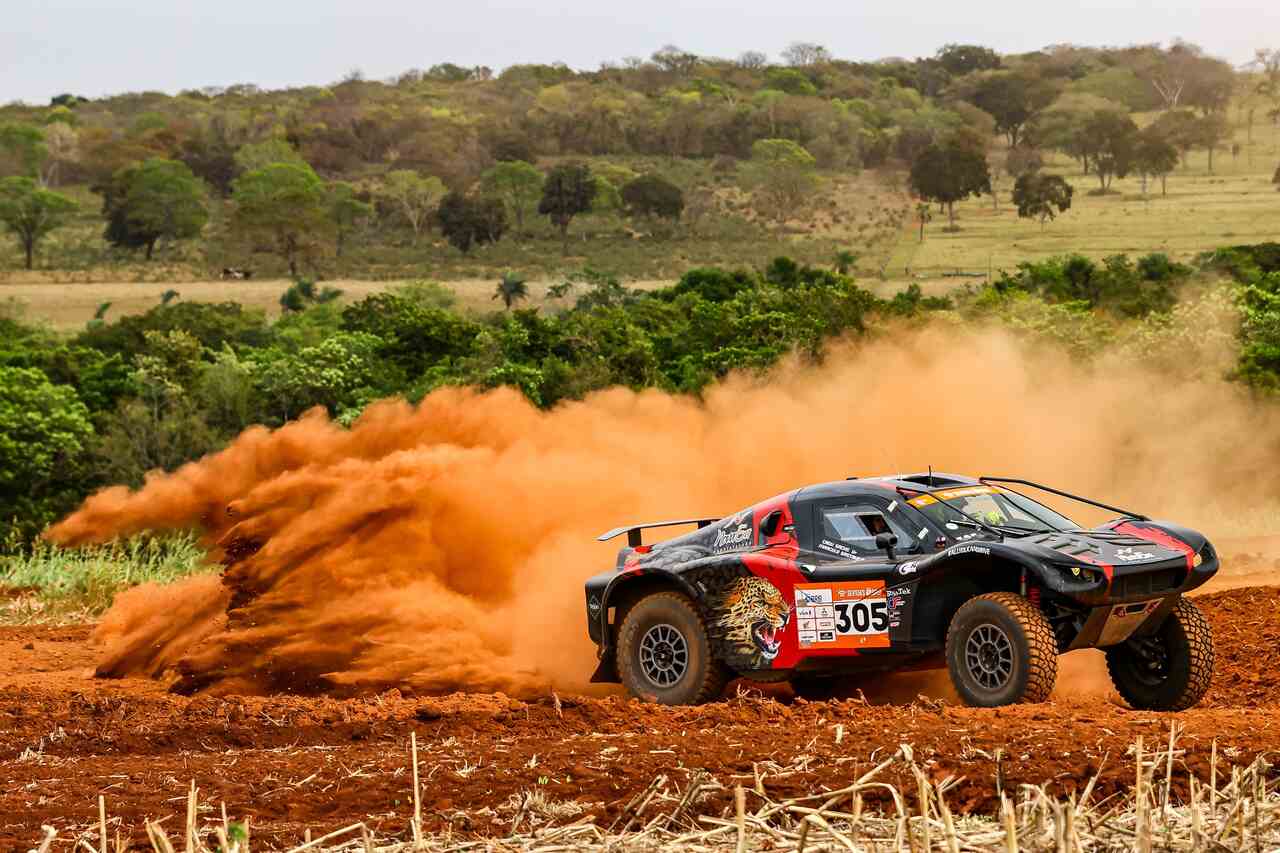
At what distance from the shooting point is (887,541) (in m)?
13.2

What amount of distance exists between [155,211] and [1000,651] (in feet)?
379

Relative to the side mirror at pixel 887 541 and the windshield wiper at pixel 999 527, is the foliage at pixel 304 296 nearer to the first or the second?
the side mirror at pixel 887 541

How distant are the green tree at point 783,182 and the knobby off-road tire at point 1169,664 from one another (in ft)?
356

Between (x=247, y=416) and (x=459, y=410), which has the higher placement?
(x=459, y=410)

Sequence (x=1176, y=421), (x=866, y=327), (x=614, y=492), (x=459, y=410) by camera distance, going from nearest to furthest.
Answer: (x=614, y=492) < (x=459, y=410) < (x=1176, y=421) < (x=866, y=327)

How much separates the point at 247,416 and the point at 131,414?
3.40 m

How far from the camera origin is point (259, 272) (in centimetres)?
11431

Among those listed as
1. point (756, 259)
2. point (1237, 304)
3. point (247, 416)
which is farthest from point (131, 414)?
point (756, 259)

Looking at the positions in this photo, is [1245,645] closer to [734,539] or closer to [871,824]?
[734,539]

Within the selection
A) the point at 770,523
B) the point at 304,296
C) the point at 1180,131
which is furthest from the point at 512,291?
the point at 770,523

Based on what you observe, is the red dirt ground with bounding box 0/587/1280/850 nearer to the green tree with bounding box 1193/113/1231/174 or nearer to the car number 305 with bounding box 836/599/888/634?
the car number 305 with bounding box 836/599/888/634

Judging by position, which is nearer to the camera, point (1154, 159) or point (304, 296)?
point (304, 296)

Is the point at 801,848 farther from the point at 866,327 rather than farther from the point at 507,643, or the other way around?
the point at 866,327

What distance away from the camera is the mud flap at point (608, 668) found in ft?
47.5
